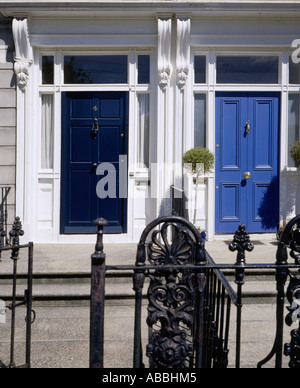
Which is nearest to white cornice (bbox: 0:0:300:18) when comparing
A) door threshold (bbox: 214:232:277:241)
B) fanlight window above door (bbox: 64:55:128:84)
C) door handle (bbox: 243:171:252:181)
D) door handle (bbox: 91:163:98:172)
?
fanlight window above door (bbox: 64:55:128:84)

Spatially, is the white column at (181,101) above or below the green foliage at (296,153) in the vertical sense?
above

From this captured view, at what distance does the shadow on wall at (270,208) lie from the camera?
6.30m

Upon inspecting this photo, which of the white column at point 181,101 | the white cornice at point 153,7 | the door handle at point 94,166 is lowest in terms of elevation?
the door handle at point 94,166

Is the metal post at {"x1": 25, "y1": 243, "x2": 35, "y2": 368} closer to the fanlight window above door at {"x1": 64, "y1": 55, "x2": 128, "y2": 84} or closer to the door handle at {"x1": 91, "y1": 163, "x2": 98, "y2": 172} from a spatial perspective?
the door handle at {"x1": 91, "y1": 163, "x2": 98, "y2": 172}

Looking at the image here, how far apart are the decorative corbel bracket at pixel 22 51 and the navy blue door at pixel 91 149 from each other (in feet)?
2.19

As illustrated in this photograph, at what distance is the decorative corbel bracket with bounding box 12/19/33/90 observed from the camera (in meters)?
5.89

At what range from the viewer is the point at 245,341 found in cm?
325

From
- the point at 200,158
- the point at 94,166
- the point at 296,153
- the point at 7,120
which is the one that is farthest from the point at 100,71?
the point at 296,153

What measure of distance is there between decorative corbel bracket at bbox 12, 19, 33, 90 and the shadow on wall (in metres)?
4.19

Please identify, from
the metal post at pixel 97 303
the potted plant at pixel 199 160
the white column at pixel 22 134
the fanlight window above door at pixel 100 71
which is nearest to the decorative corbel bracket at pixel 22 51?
the white column at pixel 22 134

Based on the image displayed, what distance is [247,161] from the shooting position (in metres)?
6.28

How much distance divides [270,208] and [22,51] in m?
4.61

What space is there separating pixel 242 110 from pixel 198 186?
1.42 meters

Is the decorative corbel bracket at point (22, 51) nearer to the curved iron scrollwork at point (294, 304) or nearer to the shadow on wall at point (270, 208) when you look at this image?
the shadow on wall at point (270, 208)
